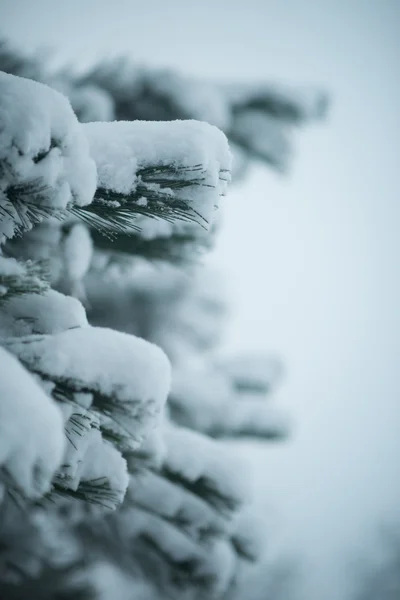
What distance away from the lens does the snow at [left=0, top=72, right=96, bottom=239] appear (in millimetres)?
690

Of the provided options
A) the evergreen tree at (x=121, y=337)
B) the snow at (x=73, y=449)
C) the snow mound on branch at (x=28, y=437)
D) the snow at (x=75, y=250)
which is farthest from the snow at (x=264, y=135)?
the snow mound on branch at (x=28, y=437)

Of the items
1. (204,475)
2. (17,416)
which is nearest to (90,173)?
(17,416)

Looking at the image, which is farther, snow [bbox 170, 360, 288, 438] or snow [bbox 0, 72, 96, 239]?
snow [bbox 170, 360, 288, 438]

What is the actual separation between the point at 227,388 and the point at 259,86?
1858 mm

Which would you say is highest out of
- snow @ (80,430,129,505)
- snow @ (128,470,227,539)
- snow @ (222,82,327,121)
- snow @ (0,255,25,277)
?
snow @ (222,82,327,121)

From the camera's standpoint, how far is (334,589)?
28.4 feet

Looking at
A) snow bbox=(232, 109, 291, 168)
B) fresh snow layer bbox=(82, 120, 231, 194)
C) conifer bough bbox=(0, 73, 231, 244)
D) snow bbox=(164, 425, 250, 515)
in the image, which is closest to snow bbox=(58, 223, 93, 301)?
conifer bough bbox=(0, 73, 231, 244)

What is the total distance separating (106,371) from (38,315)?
0.98 feet

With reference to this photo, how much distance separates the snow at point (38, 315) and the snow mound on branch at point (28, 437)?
1.03 feet

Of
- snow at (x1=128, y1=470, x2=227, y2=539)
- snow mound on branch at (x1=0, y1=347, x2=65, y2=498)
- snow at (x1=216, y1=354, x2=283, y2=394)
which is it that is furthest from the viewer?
snow at (x1=216, y1=354, x2=283, y2=394)

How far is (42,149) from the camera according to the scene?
2.36 ft

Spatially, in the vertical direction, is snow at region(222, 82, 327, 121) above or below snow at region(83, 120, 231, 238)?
above

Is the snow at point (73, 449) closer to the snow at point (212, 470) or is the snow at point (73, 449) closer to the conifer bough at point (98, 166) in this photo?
the conifer bough at point (98, 166)

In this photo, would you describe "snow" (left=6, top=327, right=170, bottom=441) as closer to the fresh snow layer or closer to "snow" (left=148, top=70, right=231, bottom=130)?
the fresh snow layer
